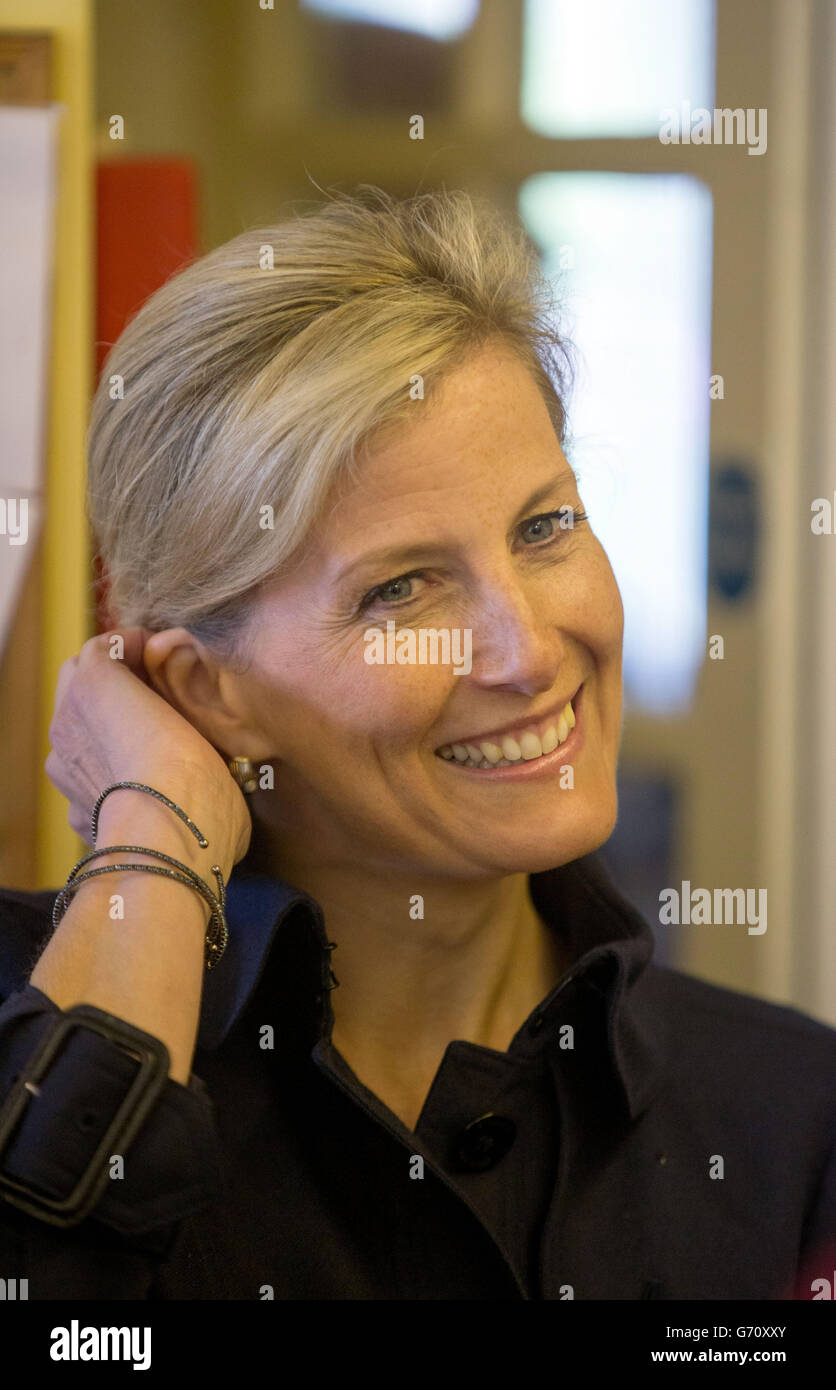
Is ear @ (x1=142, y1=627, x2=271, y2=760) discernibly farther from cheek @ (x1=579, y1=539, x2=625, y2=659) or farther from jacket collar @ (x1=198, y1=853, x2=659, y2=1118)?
cheek @ (x1=579, y1=539, x2=625, y2=659)

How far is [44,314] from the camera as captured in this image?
154 centimetres

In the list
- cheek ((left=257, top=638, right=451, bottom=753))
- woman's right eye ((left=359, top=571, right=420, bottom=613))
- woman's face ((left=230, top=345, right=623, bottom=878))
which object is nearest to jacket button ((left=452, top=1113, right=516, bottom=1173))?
woman's face ((left=230, top=345, right=623, bottom=878))

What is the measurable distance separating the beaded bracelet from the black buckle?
0.11 metres

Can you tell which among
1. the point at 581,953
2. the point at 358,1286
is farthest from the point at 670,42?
the point at 358,1286

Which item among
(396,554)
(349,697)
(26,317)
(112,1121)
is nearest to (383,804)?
(349,697)

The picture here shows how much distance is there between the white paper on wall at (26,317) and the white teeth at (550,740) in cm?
79

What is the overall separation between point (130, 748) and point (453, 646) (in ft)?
0.85

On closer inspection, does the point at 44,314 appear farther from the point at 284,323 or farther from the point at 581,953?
the point at 581,953

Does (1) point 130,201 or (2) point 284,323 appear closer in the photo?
(2) point 284,323

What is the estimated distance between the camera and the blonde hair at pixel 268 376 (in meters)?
0.97

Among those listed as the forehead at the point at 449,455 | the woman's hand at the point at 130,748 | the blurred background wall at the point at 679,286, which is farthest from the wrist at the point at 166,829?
the blurred background wall at the point at 679,286

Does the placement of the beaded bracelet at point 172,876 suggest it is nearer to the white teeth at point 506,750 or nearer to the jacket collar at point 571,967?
the jacket collar at point 571,967

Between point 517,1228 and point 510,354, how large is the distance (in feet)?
2.22

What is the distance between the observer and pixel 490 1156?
3.23ft
